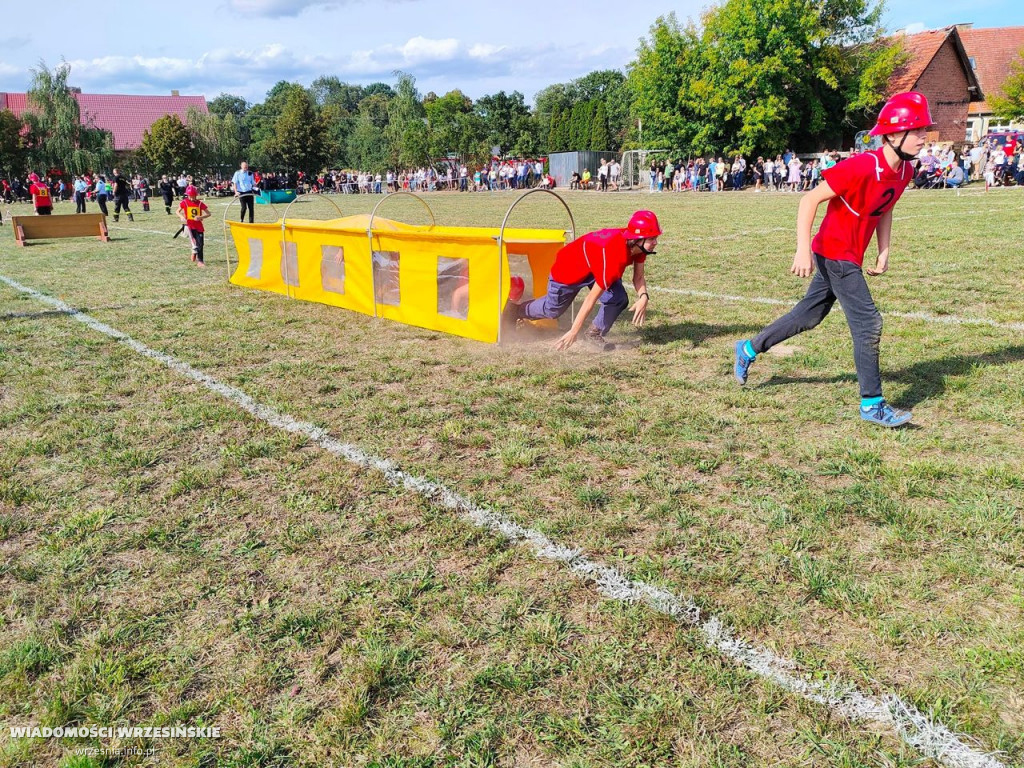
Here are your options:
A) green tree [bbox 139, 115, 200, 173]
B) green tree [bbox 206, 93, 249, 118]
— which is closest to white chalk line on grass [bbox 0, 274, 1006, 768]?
green tree [bbox 139, 115, 200, 173]

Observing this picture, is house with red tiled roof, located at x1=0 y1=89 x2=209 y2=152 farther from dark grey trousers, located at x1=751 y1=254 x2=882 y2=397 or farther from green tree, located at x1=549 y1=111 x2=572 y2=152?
dark grey trousers, located at x1=751 y1=254 x2=882 y2=397

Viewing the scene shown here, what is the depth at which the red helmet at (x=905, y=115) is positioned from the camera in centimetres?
423

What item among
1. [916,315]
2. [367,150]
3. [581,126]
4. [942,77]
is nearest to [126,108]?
[367,150]

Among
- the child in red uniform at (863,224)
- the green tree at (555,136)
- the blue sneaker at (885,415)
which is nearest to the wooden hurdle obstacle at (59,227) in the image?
the child in red uniform at (863,224)

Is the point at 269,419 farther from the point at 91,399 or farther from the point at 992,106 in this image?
the point at 992,106

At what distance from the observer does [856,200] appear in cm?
459

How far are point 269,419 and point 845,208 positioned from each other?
420 centimetres

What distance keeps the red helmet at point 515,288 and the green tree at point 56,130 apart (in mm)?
61920

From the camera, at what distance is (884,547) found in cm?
334

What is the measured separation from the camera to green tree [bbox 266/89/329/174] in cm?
7006

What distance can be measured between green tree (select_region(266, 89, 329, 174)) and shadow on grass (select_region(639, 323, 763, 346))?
2771 inches

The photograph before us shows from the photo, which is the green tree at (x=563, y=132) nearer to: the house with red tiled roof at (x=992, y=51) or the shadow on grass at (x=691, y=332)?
the house with red tiled roof at (x=992, y=51)

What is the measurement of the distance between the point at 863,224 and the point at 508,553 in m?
3.22

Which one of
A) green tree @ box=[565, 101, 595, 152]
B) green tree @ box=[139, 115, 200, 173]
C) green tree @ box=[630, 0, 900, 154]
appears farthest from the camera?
green tree @ box=[565, 101, 595, 152]
